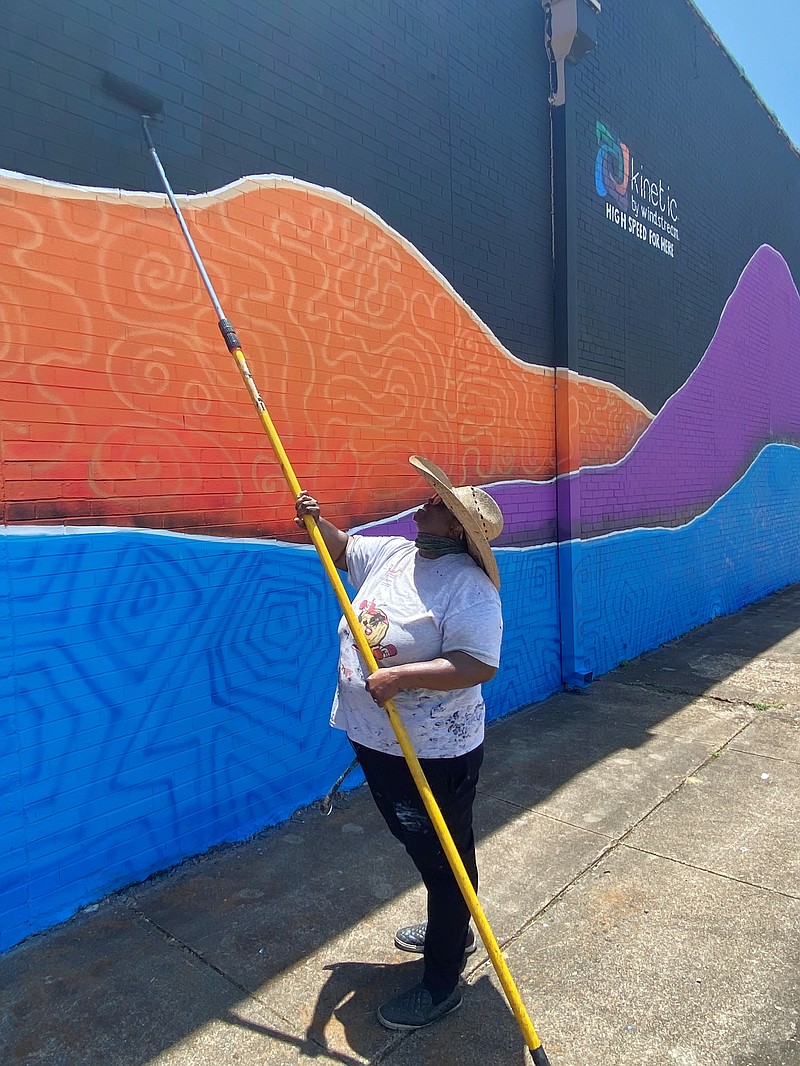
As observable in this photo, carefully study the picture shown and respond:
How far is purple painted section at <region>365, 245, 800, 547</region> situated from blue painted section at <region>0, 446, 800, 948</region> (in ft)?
3.27

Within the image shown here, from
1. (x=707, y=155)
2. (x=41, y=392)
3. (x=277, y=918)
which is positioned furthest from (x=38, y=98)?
(x=707, y=155)

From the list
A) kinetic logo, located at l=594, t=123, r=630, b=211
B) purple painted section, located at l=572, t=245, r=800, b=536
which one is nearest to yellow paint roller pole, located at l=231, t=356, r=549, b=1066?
purple painted section, located at l=572, t=245, r=800, b=536

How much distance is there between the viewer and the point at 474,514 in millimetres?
2375

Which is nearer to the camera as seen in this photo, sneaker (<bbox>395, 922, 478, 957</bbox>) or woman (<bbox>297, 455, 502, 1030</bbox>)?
woman (<bbox>297, 455, 502, 1030</bbox>)

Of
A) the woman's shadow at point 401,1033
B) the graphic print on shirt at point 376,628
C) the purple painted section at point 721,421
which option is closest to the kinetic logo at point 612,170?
the purple painted section at point 721,421

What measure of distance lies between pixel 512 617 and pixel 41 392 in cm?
360

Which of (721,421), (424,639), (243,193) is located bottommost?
(424,639)

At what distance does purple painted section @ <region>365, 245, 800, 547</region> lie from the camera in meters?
5.98

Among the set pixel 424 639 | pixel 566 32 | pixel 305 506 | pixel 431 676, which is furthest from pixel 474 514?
pixel 566 32

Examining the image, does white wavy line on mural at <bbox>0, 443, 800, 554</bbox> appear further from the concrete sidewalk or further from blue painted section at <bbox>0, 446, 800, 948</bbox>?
the concrete sidewalk

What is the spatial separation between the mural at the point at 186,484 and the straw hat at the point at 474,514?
1396 mm

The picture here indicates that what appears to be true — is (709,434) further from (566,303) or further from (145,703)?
(145,703)

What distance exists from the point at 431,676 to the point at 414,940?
1.26 m

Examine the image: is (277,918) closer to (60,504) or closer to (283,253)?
(60,504)
